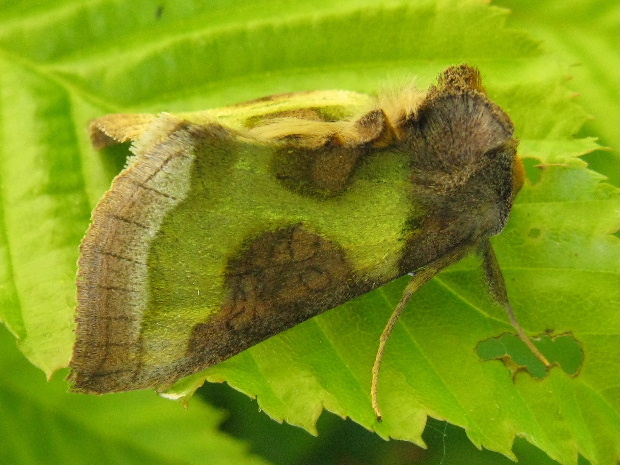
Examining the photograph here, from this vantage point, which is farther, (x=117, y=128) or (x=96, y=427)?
(x=96, y=427)

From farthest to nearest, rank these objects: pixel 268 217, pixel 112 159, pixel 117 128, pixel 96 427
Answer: pixel 96 427, pixel 112 159, pixel 117 128, pixel 268 217

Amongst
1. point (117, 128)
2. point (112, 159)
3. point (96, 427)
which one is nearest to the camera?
point (117, 128)

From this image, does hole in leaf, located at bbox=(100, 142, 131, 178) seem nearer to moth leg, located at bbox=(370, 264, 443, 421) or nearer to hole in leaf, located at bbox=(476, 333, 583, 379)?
moth leg, located at bbox=(370, 264, 443, 421)

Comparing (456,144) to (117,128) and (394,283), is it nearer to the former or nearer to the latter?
(394,283)

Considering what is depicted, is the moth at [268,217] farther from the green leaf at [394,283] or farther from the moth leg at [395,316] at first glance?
the green leaf at [394,283]

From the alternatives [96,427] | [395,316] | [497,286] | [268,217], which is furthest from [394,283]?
[96,427]

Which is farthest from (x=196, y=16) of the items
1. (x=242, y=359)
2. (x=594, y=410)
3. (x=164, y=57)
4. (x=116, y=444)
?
(x=594, y=410)

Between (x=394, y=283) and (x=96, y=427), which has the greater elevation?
(x=394, y=283)
